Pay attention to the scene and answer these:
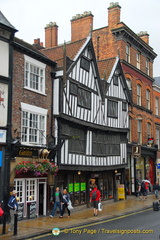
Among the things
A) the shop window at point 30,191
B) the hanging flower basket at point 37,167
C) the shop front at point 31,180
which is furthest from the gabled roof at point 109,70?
the shop window at point 30,191

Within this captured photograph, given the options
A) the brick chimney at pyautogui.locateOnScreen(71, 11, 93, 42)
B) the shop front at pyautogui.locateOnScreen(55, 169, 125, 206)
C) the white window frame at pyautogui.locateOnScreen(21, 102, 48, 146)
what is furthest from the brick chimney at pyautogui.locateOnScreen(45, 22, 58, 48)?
the white window frame at pyautogui.locateOnScreen(21, 102, 48, 146)

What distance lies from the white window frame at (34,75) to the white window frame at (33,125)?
3.65 ft

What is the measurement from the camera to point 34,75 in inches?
717

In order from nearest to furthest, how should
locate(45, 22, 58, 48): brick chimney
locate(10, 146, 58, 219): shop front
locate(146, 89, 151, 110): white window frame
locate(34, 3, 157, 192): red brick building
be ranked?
locate(10, 146, 58, 219): shop front < locate(34, 3, 157, 192): red brick building < locate(45, 22, 58, 48): brick chimney < locate(146, 89, 151, 110): white window frame

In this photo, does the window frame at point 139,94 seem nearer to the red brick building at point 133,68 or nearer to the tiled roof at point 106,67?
the red brick building at point 133,68

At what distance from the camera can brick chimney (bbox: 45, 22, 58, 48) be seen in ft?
105

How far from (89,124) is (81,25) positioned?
1347cm

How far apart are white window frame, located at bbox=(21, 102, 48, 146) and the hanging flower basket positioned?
1110mm

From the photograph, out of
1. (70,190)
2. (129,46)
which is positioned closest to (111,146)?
(70,190)

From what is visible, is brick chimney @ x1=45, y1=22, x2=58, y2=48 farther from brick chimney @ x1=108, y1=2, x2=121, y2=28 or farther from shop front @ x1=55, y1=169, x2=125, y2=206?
shop front @ x1=55, y1=169, x2=125, y2=206

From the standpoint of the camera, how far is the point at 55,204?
1727 centimetres

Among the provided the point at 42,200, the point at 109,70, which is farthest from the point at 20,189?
the point at 109,70

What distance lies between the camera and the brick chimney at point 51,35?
32156 mm

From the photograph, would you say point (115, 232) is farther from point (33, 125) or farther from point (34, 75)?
point (34, 75)
